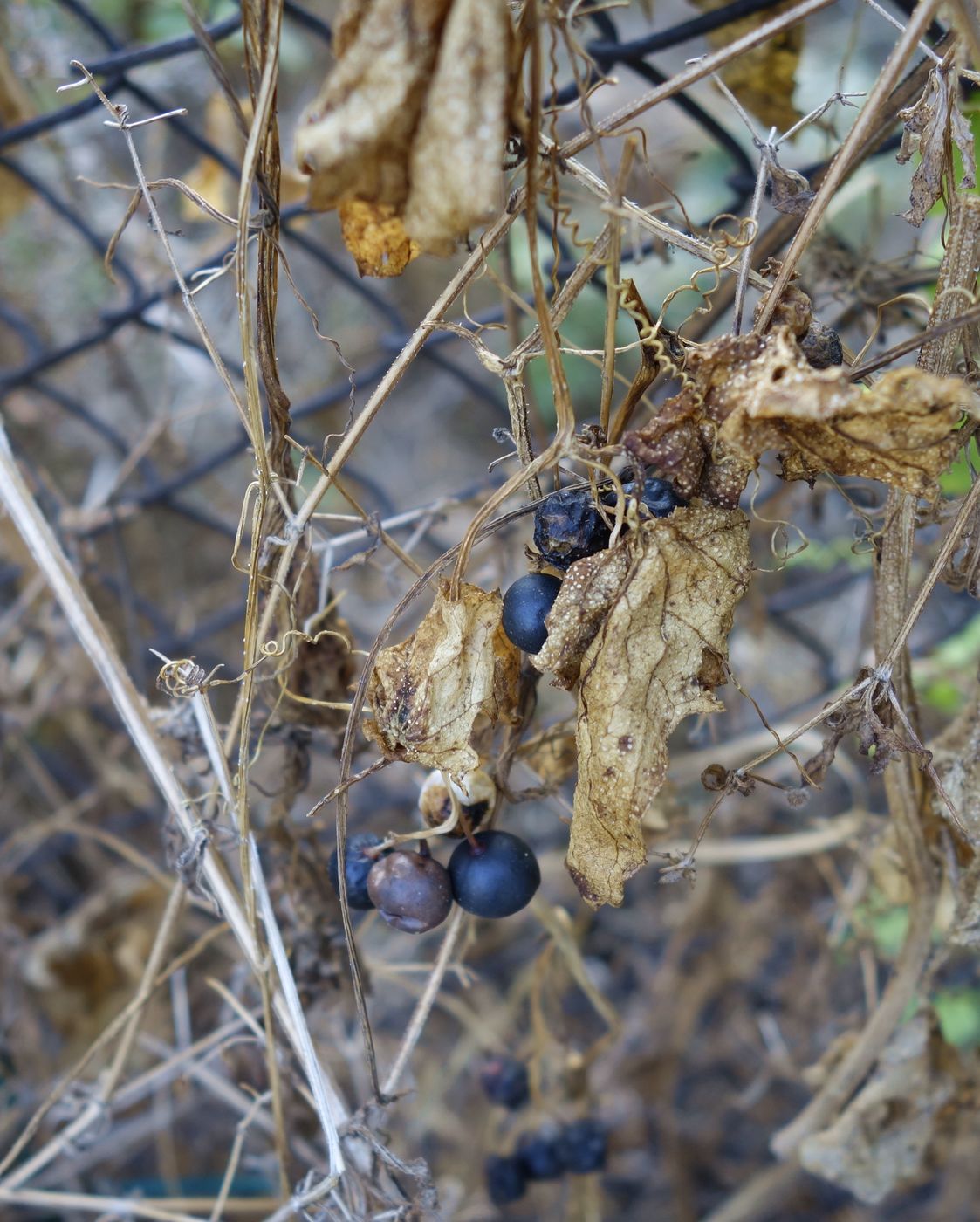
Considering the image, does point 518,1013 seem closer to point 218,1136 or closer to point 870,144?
point 218,1136

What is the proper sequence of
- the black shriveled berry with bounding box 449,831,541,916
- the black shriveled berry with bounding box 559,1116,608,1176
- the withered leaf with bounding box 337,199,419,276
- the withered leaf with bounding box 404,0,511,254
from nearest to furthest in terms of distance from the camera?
the withered leaf with bounding box 404,0,511,254 < the withered leaf with bounding box 337,199,419,276 < the black shriveled berry with bounding box 449,831,541,916 < the black shriveled berry with bounding box 559,1116,608,1176

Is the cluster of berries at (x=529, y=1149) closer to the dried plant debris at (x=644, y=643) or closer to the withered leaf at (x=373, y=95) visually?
the dried plant debris at (x=644, y=643)

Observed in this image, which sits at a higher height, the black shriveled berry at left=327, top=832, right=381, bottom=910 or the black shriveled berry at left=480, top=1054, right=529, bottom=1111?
the black shriveled berry at left=327, top=832, right=381, bottom=910

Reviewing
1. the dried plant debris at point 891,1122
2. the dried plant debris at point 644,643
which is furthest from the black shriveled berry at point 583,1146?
the dried plant debris at point 644,643

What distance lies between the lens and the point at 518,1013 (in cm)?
185

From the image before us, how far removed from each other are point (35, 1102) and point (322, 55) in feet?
6.96

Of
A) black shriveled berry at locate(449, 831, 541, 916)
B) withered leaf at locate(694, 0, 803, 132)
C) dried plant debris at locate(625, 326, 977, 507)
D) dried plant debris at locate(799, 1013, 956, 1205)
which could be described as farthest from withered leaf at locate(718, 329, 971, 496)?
dried plant debris at locate(799, 1013, 956, 1205)

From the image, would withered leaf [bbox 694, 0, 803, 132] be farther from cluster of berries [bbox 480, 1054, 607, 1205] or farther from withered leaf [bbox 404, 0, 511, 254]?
cluster of berries [bbox 480, 1054, 607, 1205]

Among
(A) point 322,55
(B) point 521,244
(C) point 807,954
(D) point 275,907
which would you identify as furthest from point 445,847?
(A) point 322,55

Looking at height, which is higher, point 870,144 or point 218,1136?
point 870,144

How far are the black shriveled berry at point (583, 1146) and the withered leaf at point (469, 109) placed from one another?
3.80 ft

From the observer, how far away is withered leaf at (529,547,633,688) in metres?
0.62

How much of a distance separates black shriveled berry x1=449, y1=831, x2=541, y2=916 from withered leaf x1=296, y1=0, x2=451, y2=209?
0.49 meters

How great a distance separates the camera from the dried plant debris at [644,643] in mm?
625
